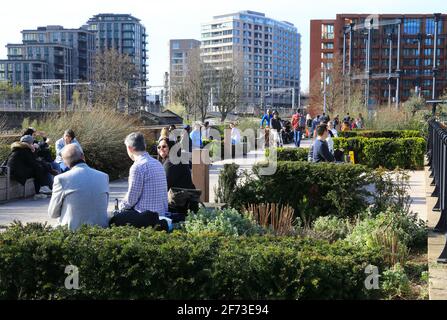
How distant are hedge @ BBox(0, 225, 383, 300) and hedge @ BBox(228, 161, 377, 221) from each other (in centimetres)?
413

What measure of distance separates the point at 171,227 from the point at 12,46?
14255 cm

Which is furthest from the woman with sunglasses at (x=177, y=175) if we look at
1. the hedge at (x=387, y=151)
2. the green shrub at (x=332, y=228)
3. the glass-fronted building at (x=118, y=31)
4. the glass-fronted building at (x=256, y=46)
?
the glass-fronted building at (x=256, y=46)

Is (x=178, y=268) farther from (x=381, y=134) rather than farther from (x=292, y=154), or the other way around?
(x=381, y=134)

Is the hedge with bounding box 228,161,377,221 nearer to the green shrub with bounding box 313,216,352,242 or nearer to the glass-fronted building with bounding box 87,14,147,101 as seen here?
the green shrub with bounding box 313,216,352,242

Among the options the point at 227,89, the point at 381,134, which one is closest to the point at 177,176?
the point at 381,134

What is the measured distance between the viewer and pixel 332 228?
8070mm

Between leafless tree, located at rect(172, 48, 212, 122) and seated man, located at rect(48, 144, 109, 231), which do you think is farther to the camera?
leafless tree, located at rect(172, 48, 212, 122)

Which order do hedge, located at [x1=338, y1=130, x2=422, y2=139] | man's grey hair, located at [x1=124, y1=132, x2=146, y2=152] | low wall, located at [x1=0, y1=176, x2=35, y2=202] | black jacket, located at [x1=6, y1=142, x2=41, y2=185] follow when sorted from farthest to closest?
hedge, located at [x1=338, y1=130, x2=422, y2=139]
black jacket, located at [x1=6, y1=142, x2=41, y2=185]
low wall, located at [x1=0, y1=176, x2=35, y2=202]
man's grey hair, located at [x1=124, y1=132, x2=146, y2=152]

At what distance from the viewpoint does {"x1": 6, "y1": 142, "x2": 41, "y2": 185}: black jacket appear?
1282 cm

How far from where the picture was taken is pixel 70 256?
15.2ft

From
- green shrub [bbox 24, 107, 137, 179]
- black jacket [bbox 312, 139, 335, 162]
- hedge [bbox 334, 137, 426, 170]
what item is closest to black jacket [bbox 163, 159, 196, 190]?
black jacket [bbox 312, 139, 335, 162]

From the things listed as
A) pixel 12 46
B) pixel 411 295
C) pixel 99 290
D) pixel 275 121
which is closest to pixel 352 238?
pixel 411 295
